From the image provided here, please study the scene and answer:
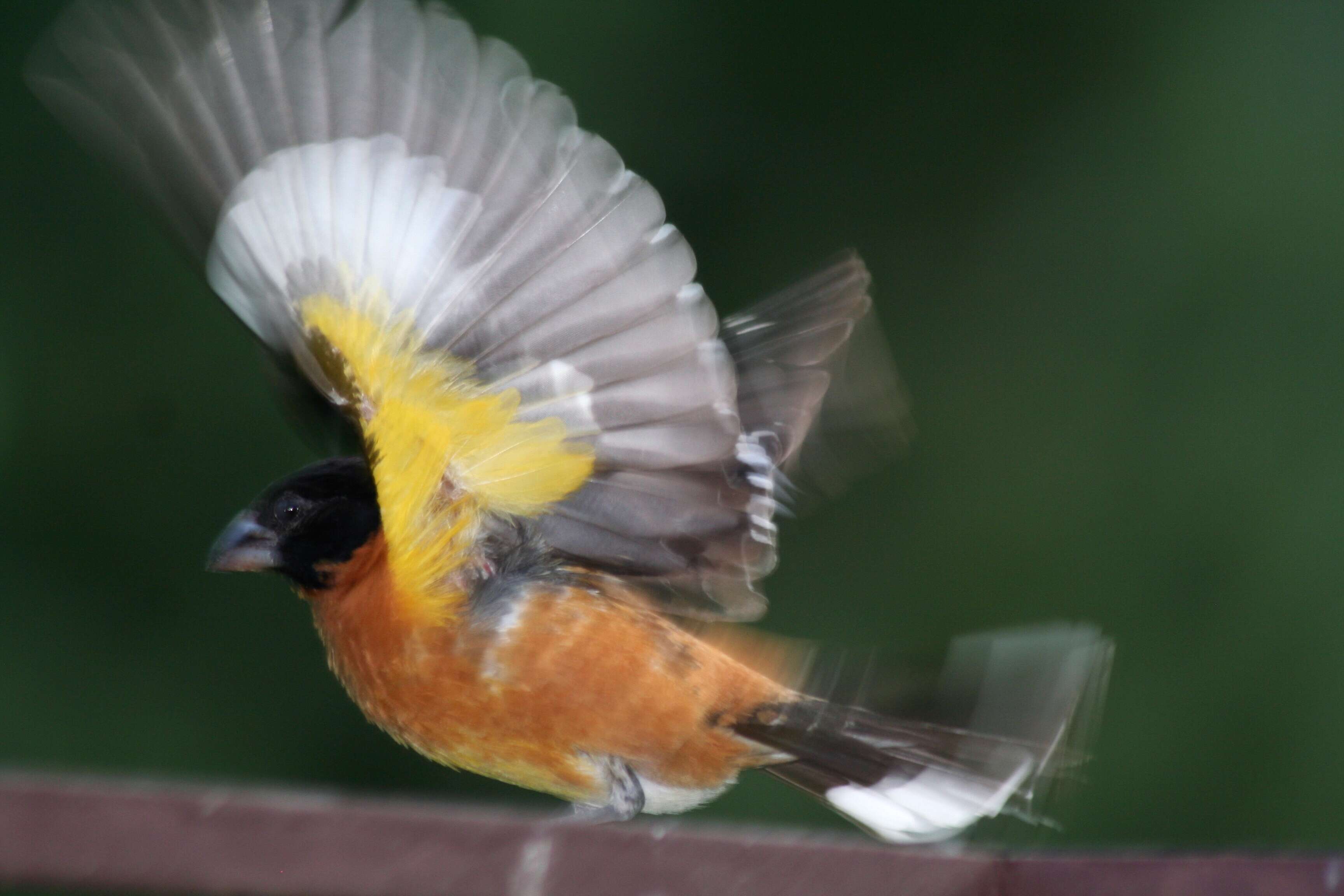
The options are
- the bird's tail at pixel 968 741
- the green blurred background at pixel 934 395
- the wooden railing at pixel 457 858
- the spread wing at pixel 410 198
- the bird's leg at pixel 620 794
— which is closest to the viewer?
the wooden railing at pixel 457 858

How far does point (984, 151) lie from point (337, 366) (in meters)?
2.45

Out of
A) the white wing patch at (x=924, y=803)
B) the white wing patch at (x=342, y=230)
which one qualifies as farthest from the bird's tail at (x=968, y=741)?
the white wing patch at (x=342, y=230)

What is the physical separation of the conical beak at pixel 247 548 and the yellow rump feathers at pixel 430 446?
0.27 metres

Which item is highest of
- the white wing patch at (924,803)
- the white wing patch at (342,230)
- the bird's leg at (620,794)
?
the white wing patch at (342,230)

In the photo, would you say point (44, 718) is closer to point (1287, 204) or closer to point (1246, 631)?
point (1246, 631)

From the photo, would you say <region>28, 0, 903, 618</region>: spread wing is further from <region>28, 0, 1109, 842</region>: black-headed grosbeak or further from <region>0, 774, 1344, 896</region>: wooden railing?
<region>0, 774, 1344, 896</region>: wooden railing

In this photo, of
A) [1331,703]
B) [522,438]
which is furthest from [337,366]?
[1331,703]

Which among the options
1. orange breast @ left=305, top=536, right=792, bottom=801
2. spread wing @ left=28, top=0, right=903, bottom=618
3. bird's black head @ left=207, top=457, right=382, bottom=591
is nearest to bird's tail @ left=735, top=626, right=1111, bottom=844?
orange breast @ left=305, top=536, right=792, bottom=801

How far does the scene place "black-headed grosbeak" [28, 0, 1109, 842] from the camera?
177cm

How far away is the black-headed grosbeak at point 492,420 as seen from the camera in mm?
1773

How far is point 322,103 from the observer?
1.79 metres

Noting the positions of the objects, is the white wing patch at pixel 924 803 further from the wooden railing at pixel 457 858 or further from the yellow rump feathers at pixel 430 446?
the wooden railing at pixel 457 858

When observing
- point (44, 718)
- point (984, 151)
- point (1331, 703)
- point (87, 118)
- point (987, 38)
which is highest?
point (987, 38)

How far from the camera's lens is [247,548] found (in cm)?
213
